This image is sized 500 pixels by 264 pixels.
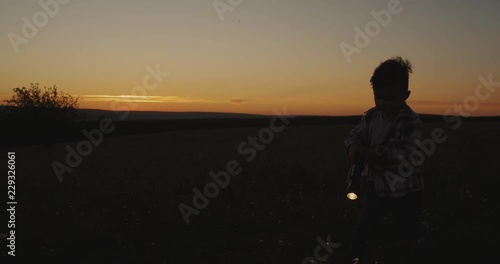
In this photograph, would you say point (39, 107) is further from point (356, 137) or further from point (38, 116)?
point (356, 137)

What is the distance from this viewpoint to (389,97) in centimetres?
364

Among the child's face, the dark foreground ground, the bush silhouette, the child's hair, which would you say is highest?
the bush silhouette

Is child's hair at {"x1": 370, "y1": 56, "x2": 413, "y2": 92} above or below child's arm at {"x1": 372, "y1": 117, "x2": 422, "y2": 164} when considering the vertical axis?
above

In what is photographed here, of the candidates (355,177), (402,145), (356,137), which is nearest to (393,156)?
(402,145)

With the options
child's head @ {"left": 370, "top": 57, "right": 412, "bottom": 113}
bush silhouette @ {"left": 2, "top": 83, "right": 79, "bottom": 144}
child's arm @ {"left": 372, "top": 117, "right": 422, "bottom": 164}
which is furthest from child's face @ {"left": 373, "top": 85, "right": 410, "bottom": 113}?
bush silhouette @ {"left": 2, "top": 83, "right": 79, "bottom": 144}

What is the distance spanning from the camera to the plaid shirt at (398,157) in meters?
3.56

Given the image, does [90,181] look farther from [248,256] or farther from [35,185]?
[248,256]

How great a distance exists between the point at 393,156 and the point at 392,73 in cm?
75

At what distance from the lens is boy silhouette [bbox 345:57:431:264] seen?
3.58 meters

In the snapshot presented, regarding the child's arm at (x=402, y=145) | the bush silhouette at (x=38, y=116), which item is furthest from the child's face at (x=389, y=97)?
the bush silhouette at (x=38, y=116)

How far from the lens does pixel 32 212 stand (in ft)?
23.5

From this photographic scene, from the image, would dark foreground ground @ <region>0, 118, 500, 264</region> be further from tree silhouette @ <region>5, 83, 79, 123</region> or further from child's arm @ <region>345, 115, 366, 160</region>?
tree silhouette @ <region>5, 83, 79, 123</region>

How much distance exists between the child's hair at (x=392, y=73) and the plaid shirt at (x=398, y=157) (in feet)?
0.96

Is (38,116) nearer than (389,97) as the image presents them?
No
